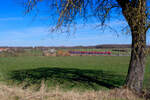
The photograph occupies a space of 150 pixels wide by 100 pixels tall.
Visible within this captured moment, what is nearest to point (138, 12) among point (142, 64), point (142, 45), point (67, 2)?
point (142, 45)

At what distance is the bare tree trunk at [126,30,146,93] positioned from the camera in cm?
788

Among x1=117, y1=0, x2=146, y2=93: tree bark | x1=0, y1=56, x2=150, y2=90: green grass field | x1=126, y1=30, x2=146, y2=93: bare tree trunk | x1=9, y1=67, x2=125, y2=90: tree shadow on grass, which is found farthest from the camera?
x1=9, y1=67, x2=125, y2=90: tree shadow on grass

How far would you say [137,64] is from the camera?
26.8 ft

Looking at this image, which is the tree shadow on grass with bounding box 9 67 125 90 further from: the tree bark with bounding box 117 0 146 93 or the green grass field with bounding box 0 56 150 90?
the tree bark with bounding box 117 0 146 93

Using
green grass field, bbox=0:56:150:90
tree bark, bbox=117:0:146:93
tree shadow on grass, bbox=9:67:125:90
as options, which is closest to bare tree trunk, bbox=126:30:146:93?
tree bark, bbox=117:0:146:93

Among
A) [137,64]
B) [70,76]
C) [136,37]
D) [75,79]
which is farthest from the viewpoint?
[70,76]

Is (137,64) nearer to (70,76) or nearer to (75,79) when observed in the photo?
(75,79)

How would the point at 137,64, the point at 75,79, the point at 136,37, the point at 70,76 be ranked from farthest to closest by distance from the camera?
the point at 70,76 < the point at 75,79 < the point at 137,64 < the point at 136,37

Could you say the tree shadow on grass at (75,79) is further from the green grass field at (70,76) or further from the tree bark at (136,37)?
the tree bark at (136,37)

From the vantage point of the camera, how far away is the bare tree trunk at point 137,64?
788 centimetres

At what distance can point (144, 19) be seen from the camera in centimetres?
752

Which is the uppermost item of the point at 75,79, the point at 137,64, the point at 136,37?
the point at 136,37

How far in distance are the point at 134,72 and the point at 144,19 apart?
2.18 m

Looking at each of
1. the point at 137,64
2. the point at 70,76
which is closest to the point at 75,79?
the point at 70,76
